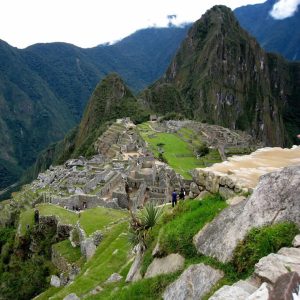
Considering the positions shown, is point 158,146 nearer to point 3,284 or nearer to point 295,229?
point 3,284

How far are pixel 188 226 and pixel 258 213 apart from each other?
2.38 meters

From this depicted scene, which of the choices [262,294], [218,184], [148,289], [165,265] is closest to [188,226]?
[165,265]

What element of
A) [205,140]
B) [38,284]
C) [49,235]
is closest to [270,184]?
[38,284]

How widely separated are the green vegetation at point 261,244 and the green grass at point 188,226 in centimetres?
190

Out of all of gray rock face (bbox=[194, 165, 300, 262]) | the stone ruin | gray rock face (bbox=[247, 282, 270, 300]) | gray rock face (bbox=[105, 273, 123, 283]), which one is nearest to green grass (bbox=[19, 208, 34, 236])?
the stone ruin

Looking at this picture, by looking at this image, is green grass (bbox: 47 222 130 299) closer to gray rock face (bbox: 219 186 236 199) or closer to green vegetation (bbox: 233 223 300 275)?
gray rock face (bbox: 219 186 236 199)

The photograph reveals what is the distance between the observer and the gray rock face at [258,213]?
10.1 meters

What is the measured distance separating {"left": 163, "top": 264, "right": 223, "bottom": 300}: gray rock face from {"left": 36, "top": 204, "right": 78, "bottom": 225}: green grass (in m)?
15.2

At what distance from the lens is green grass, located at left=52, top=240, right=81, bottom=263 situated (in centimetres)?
2150

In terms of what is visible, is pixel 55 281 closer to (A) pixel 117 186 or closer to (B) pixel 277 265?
(B) pixel 277 265

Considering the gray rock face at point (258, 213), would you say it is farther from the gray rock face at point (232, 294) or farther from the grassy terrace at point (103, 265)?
the grassy terrace at point (103, 265)

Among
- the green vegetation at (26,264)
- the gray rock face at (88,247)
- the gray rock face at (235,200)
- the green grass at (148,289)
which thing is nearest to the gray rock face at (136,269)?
the green grass at (148,289)

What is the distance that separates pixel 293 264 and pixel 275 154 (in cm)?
939

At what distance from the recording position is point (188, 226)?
12008 mm
